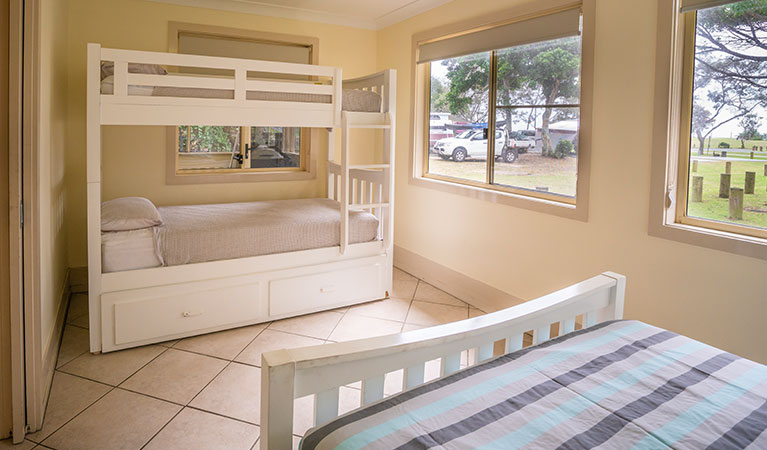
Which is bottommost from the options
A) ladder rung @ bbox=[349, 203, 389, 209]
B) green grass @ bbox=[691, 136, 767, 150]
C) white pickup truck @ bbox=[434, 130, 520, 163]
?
ladder rung @ bbox=[349, 203, 389, 209]

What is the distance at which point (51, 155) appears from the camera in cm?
263

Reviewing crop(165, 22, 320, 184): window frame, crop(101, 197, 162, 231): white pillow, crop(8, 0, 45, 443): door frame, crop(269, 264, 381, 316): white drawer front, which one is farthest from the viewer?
crop(165, 22, 320, 184): window frame

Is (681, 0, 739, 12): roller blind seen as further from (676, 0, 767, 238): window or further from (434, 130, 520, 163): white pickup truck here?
(434, 130, 520, 163): white pickup truck

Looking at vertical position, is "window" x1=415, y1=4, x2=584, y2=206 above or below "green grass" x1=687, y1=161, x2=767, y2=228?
above

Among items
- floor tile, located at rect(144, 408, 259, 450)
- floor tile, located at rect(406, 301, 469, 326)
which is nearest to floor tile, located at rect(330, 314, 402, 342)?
floor tile, located at rect(406, 301, 469, 326)

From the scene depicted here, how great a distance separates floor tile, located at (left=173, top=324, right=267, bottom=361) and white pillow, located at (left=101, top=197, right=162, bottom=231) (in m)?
0.71

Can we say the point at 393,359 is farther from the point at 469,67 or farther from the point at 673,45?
the point at 469,67

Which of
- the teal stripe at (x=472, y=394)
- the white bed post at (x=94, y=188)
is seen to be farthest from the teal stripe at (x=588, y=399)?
the white bed post at (x=94, y=188)

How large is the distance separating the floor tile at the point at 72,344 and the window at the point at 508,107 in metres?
2.67

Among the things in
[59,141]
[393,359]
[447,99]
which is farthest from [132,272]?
[447,99]

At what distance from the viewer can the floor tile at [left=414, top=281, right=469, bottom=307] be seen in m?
3.81

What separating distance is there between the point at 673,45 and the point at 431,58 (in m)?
2.01

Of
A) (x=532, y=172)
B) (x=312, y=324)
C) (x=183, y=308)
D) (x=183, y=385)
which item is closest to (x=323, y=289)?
(x=312, y=324)

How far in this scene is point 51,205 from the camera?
2.65 m
